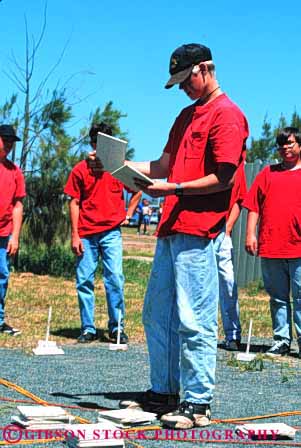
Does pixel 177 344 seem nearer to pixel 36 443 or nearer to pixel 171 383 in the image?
pixel 171 383

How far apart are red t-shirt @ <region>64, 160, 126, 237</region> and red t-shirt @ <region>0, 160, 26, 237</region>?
0.58 metres

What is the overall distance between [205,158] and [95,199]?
3.10 metres

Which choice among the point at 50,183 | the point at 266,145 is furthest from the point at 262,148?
the point at 50,183

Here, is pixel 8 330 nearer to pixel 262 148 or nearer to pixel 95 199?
pixel 95 199

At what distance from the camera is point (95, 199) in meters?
7.58

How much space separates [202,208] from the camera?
15.0 feet

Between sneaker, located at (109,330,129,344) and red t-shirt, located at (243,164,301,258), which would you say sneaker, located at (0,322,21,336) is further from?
red t-shirt, located at (243,164,301,258)

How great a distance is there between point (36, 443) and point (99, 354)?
288 centimetres

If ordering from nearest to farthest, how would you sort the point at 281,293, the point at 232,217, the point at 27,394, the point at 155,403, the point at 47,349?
the point at 155,403 → the point at 27,394 → the point at 47,349 → the point at 281,293 → the point at 232,217

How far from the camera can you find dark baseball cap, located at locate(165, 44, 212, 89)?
4539 millimetres

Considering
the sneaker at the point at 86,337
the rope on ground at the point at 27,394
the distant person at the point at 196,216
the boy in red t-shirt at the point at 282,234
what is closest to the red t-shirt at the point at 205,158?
the distant person at the point at 196,216

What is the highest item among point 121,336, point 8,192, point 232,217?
point 8,192

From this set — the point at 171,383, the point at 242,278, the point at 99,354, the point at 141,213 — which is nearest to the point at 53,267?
the point at 242,278

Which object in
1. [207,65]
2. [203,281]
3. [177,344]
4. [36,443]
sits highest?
[207,65]
